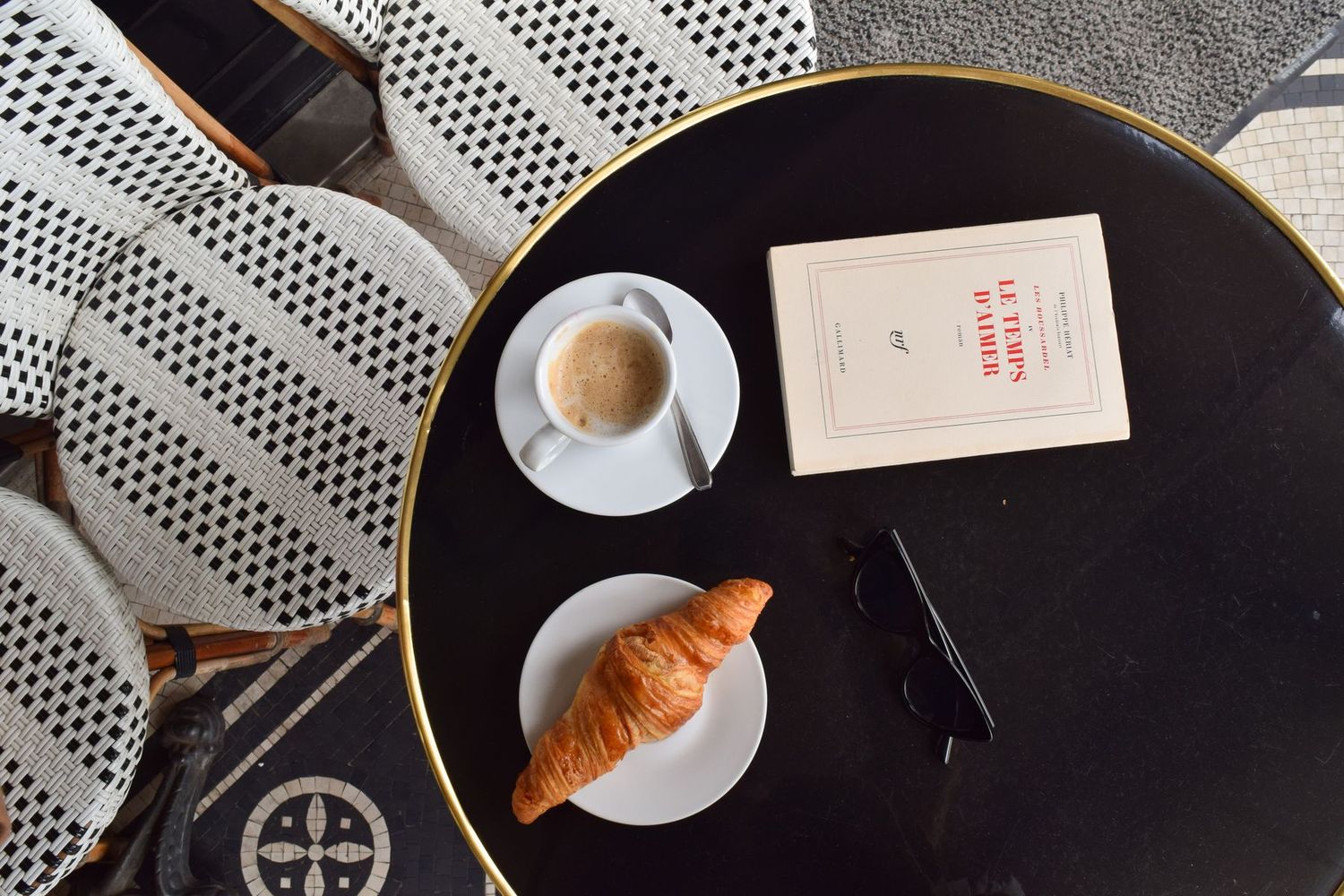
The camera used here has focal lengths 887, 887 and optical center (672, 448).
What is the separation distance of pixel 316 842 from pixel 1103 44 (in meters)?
1.96

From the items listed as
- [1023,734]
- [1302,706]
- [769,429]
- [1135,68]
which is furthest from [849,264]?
[1135,68]

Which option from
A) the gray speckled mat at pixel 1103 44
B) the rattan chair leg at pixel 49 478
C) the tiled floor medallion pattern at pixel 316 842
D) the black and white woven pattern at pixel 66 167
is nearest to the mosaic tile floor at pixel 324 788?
the tiled floor medallion pattern at pixel 316 842

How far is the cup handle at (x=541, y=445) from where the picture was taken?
77 cm

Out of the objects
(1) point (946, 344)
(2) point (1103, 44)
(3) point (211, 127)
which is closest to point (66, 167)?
(3) point (211, 127)

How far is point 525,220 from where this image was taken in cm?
108

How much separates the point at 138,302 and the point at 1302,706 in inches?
51.5

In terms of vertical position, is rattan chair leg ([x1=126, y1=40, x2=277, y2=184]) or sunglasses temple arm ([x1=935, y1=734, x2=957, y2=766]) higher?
rattan chair leg ([x1=126, y1=40, x2=277, y2=184])

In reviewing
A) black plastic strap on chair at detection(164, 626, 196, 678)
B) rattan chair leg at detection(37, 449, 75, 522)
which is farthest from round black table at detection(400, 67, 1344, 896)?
rattan chair leg at detection(37, 449, 75, 522)

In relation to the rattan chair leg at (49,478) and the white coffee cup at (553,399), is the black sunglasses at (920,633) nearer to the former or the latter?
the white coffee cup at (553,399)

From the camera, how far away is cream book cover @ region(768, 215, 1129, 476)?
32.9 inches

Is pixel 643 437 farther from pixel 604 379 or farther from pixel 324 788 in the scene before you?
pixel 324 788

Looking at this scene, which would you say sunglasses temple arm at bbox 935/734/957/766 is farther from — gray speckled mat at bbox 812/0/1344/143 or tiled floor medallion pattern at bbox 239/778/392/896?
gray speckled mat at bbox 812/0/1344/143

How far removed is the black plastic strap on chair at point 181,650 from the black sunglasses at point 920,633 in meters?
0.90

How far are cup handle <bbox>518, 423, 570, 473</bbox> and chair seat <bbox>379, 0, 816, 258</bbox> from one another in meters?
0.42
